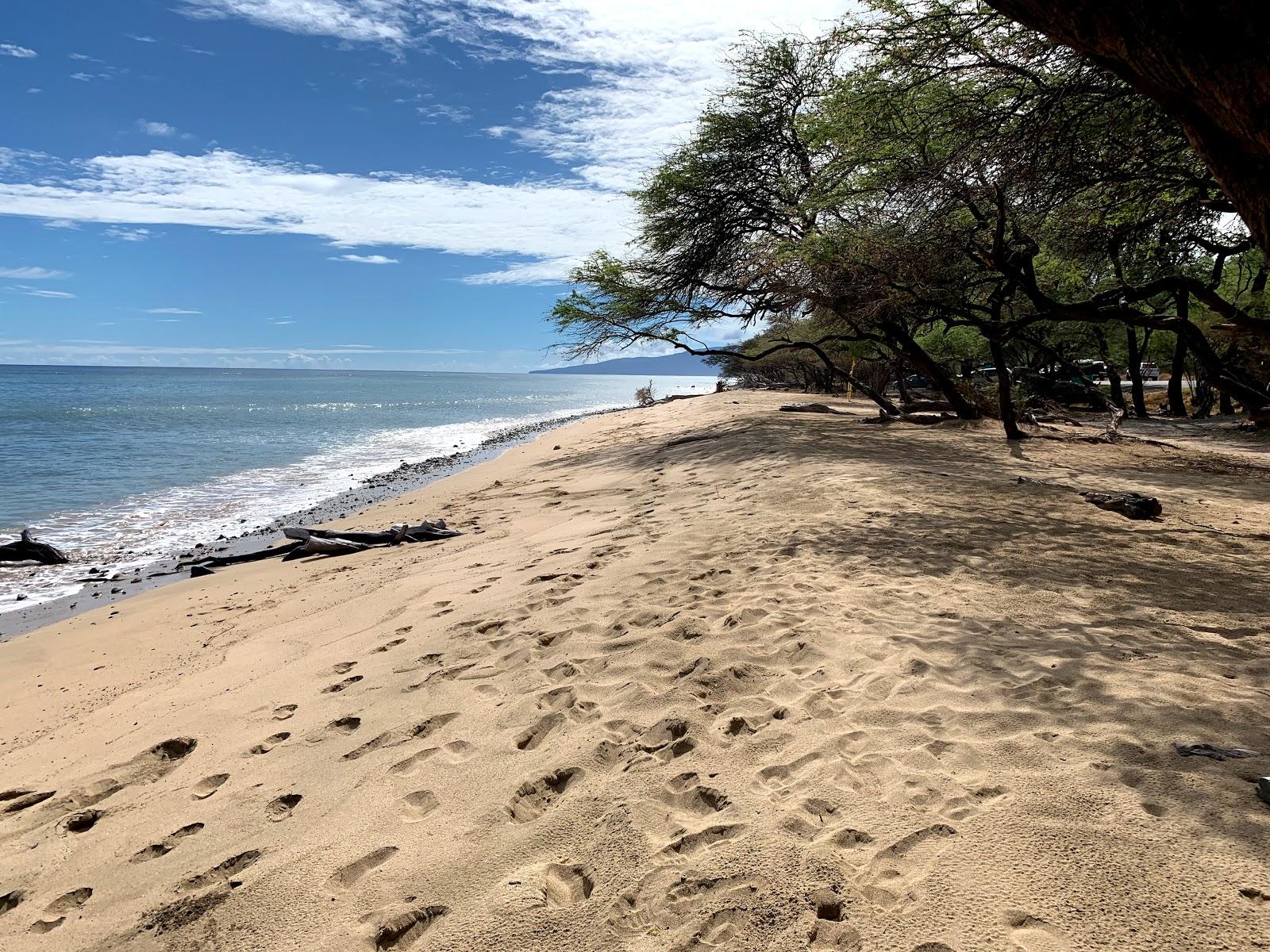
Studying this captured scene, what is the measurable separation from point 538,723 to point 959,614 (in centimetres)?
251

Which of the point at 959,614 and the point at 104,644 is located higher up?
the point at 959,614

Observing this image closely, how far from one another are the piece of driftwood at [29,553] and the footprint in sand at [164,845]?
27.5 feet

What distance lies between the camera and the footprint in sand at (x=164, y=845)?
2.71 m

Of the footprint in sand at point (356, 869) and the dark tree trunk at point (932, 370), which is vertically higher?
the dark tree trunk at point (932, 370)

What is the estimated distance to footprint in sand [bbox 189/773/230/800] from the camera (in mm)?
3092

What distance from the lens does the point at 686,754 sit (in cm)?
287

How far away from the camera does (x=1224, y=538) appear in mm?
5887

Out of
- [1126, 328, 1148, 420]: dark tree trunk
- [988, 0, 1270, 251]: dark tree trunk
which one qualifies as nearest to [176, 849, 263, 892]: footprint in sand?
[988, 0, 1270, 251]: dark tree trunk

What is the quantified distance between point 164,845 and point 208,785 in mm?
415

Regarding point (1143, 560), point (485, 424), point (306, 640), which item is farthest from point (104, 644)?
point (485, 424)

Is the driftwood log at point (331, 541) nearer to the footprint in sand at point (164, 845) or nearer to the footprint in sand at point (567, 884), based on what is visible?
the footprint in sand at point (164, 845)

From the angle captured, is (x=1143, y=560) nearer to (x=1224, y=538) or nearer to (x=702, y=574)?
(x=1224, y=538)

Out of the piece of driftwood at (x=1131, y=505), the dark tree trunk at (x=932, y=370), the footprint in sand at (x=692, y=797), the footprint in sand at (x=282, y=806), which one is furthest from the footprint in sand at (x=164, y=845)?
the dark tree trunk at (x=932, y=370)

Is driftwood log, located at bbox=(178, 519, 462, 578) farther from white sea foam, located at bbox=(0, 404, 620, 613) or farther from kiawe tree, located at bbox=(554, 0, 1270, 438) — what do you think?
kiawe tree, located at bbox=(554, 0, 1270, 438)
